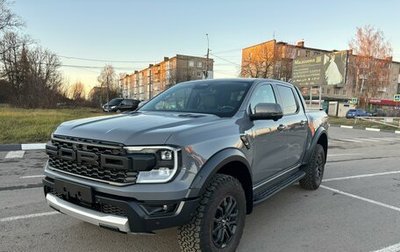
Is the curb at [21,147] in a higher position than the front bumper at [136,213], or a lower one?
lower

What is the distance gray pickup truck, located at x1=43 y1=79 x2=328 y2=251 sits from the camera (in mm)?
2572

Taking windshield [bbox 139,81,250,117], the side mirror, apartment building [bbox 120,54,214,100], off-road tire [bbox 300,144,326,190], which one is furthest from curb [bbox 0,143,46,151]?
apartment building [bbox 120,54,214,100]

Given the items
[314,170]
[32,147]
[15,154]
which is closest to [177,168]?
[314,170]

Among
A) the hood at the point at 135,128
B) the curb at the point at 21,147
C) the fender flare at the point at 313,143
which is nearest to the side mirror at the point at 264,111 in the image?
the hood at the point at 135,128

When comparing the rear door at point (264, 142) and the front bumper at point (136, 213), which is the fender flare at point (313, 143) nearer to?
the rear door at point (264, 142)

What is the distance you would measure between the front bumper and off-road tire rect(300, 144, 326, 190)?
3.33 meters

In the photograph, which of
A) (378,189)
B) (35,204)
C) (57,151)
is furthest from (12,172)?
(378,189)

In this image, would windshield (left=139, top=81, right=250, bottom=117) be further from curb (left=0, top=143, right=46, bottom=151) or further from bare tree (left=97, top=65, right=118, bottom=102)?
bare tree (left=97, top=65, right=118, bottom=102)

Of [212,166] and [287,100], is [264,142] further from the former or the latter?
[287,100]

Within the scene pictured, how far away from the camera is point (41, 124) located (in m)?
13.3

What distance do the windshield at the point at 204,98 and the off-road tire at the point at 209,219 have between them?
807mm

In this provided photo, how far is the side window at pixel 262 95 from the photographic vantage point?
3.82 metres

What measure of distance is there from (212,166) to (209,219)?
46cm

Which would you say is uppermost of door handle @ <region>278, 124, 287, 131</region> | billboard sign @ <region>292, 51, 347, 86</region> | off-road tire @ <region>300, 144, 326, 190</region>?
billboard sign @ <region>292, 51, 347, 86</region>
